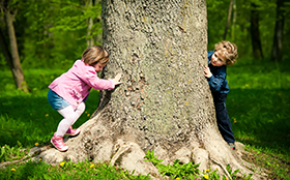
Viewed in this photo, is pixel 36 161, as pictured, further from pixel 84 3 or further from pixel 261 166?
pixel 84 3

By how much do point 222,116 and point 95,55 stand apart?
189 centimetres

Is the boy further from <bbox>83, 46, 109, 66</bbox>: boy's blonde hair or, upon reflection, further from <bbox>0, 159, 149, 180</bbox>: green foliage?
<bbox>0, 159, 149, 180</bbox>: green foliage

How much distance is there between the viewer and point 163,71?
2.74 m

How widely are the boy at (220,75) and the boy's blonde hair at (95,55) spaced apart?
48.8 inches

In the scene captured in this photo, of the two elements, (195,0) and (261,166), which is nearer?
(195,0)

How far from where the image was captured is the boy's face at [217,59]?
3077mm

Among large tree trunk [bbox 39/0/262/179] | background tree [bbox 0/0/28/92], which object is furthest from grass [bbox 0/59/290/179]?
background tree [bbox 0/0/28/92]

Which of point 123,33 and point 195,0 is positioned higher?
point 195,0

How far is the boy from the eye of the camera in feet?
9.96

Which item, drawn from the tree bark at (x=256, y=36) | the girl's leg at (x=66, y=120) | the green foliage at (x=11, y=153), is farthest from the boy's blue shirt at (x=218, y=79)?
the tree bark at (x=256, y=36)

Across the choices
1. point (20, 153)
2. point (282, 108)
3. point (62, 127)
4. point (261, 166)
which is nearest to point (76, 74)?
point (62, 127)

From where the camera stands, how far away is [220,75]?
3096 millimetres

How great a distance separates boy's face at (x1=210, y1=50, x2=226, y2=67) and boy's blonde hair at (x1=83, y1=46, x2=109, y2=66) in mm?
1363

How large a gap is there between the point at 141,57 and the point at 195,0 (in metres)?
0.91
